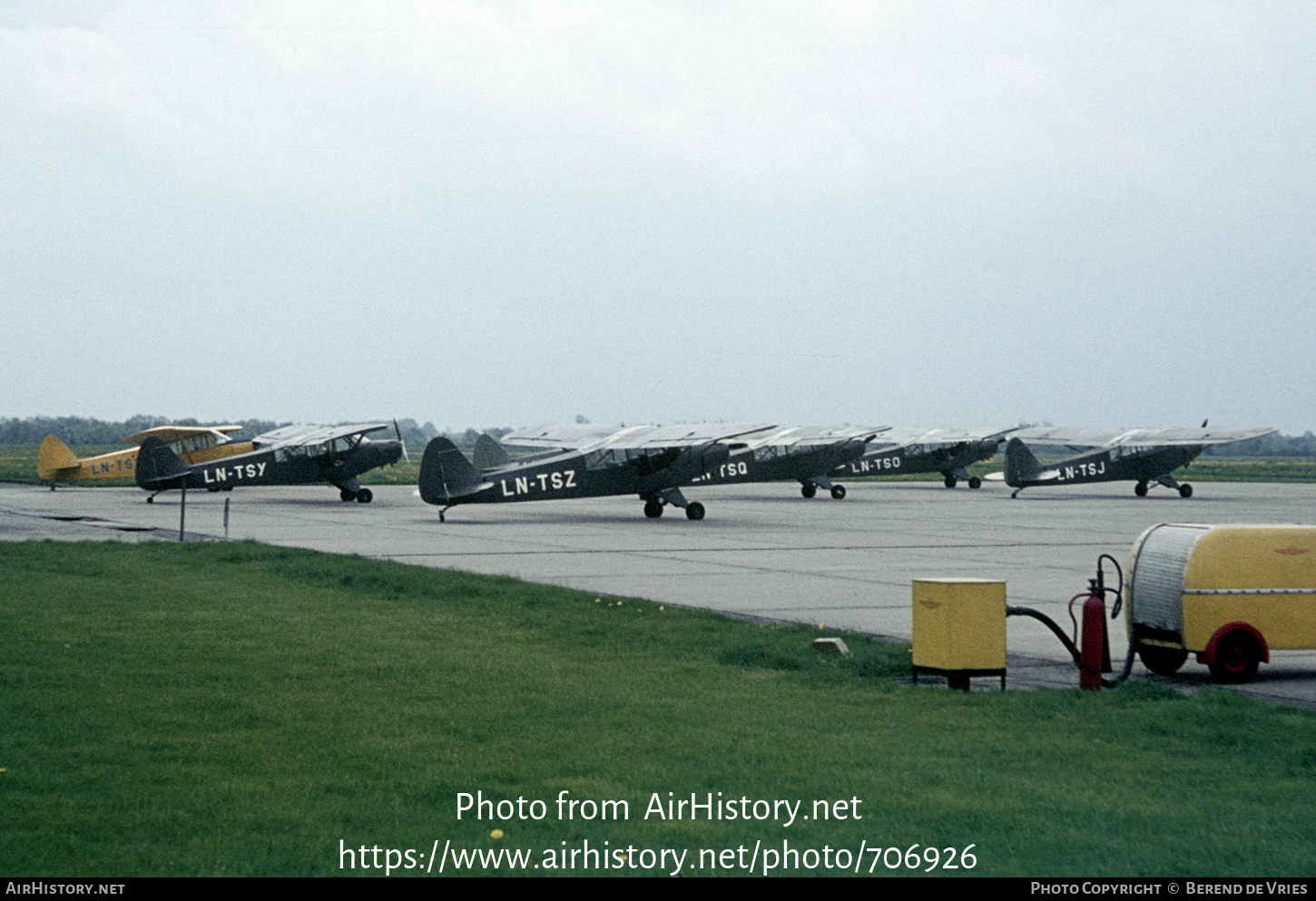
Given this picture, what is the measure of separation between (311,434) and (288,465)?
2.99m

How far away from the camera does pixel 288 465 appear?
44.6 metres

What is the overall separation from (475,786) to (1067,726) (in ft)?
14.5

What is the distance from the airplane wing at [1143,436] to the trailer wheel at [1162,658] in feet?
141

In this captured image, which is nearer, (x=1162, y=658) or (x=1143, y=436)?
(x=1162, y=658)

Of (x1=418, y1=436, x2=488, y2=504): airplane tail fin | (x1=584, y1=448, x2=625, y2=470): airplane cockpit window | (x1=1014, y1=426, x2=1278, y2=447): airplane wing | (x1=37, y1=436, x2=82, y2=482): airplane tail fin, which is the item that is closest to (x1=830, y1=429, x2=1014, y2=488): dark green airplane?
(x1=1014, y1=426, x2=1278, y2=447): airplane wing

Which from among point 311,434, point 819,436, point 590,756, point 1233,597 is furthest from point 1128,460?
point 590,756

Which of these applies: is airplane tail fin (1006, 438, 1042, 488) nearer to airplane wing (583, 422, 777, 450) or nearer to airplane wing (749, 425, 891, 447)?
airplane wing (749, 425, 891, 447)

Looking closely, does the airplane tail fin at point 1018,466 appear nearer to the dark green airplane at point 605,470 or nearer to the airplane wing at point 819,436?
the airplane wing at point 819,436

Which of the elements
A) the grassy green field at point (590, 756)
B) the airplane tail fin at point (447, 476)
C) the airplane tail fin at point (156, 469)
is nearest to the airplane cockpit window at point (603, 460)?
the airplane tail fin at point (447, 476)

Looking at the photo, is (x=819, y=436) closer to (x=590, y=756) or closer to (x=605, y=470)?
(x=605, y=470)

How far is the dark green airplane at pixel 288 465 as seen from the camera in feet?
139

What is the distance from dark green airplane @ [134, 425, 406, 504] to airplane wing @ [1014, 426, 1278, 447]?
26588mm

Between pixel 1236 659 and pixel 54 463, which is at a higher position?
pixel 54 463

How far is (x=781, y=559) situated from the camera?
2406cm
